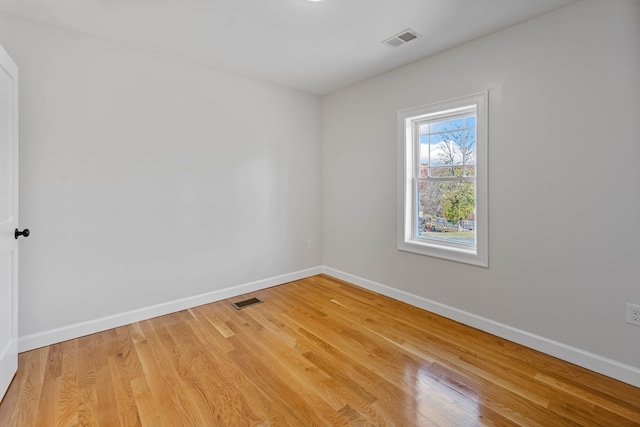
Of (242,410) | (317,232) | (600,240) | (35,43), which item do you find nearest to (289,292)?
(317,232)

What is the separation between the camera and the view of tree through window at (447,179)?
112 inches

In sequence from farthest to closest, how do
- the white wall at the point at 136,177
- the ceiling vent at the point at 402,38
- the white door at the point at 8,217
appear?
the ceiling vent at the point at 402,38
the white wall at the point at 136,177
the white door at the point at 8,217

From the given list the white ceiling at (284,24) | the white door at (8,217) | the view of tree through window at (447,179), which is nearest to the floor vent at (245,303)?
the white door at (8,217)

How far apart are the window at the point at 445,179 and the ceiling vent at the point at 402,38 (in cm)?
66

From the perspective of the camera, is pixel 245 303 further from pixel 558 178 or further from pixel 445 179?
pixel 558 178

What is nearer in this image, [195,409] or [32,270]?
[195,409]

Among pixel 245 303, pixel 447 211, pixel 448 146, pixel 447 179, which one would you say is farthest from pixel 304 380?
pixel 448 146

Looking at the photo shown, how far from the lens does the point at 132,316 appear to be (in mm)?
2803

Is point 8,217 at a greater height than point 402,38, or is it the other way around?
point 402,38

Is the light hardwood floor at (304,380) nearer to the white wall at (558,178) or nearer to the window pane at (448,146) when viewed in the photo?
the white wall at (558,178)

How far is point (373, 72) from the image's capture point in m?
3.40

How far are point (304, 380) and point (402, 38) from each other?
2857 mm

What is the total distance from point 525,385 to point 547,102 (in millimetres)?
2019

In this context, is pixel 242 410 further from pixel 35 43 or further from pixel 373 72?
pixel 373 72
